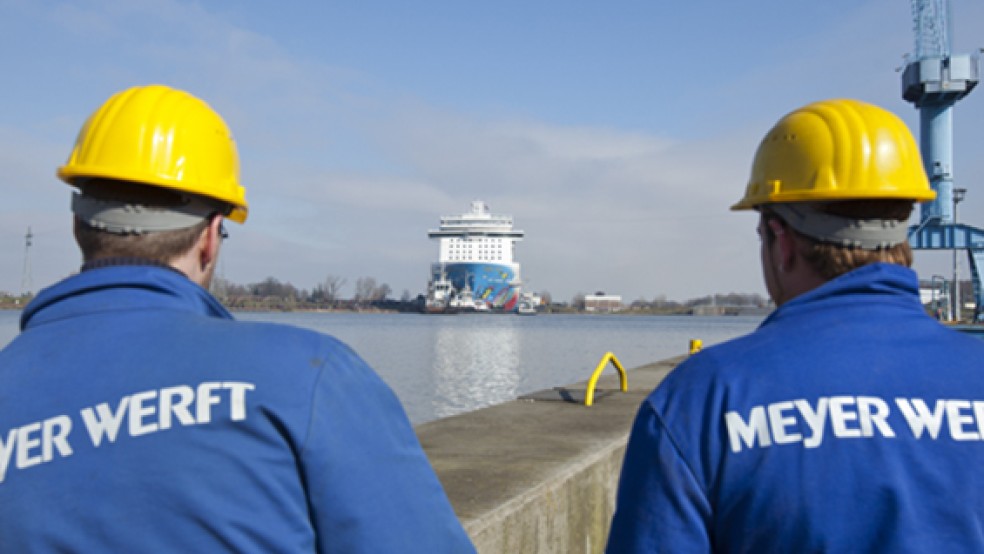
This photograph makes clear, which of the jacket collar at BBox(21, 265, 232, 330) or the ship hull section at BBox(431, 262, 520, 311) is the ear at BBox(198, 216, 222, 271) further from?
the ship hull section at BBox(431, 262, 520, 311)

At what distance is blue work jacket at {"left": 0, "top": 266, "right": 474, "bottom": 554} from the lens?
4.74ft

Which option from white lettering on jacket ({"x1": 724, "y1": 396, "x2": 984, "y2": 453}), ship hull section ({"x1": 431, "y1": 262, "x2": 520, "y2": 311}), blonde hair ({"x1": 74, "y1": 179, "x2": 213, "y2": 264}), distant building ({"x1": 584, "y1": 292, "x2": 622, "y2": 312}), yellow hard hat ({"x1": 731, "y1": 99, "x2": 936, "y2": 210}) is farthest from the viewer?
distant building ({"x1": 584, "y1": 292, "x2": 622, "y2": 312})

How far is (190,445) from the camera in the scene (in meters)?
1.46

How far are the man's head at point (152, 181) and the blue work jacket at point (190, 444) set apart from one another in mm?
179

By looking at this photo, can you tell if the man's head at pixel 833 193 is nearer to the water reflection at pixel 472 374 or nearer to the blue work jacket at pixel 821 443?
the blue work jacket at pixel 821 443

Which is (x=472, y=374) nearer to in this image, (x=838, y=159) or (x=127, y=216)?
(x=838, y=159)

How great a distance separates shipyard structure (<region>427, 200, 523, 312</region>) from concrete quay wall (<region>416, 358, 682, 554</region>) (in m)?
95.5

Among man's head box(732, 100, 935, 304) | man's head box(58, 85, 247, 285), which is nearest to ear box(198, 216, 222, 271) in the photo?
man's head box(58, 85, 247, 285)

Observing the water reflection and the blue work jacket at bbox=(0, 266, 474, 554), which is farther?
the water reflection

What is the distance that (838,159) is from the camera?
1947 millimetres

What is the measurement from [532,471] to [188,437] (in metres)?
3.72

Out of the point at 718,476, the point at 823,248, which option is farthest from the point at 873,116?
the point at 718,476

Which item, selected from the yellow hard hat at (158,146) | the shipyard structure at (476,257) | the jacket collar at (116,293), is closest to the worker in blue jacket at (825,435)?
the jacket collar at (116,293)

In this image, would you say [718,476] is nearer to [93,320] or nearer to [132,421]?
[132,421]
